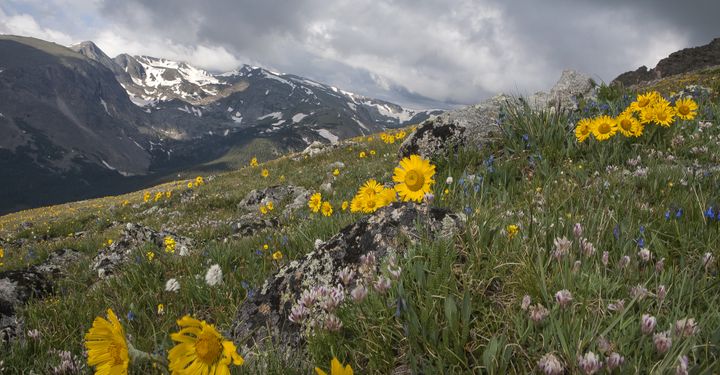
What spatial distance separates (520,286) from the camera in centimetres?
256

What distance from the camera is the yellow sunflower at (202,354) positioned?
1.88 m

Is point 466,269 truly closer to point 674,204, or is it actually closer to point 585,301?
point 585,301

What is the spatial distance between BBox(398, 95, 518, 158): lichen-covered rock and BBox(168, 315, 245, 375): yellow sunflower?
6.53m

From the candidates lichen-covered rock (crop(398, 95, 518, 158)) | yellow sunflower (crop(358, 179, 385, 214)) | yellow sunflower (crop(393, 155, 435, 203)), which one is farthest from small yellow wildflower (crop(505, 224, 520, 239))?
lichen-covered rock (crop(398, 95, 518, 158))

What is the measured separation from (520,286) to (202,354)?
1943mm

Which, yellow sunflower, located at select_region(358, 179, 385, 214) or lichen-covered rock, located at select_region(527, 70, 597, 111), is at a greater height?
lichen-covered rock, located at select_region(527, 70, 597, 111)

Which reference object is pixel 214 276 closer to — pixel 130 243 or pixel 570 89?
pixel 130 243

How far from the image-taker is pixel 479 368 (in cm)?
202

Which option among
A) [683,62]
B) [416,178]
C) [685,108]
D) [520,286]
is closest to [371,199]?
[416,178]

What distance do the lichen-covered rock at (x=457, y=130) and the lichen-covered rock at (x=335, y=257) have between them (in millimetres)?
4697

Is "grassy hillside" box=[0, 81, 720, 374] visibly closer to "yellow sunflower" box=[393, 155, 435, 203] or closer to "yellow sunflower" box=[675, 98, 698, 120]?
"yellow sunflower" box=[675, 98, 698, 120]

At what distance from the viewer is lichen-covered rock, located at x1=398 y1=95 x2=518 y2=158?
27.5ft

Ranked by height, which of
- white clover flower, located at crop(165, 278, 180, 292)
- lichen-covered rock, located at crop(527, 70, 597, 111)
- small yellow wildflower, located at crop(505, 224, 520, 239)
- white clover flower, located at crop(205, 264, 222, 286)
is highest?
lichen-covered rock, located at crop(527, 70, 597, 111)

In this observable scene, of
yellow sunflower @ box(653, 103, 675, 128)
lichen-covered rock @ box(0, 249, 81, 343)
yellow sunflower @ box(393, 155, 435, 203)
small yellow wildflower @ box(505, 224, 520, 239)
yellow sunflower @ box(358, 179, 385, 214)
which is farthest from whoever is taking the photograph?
yellow sunflower @ box(653, 103, 675, 128)
